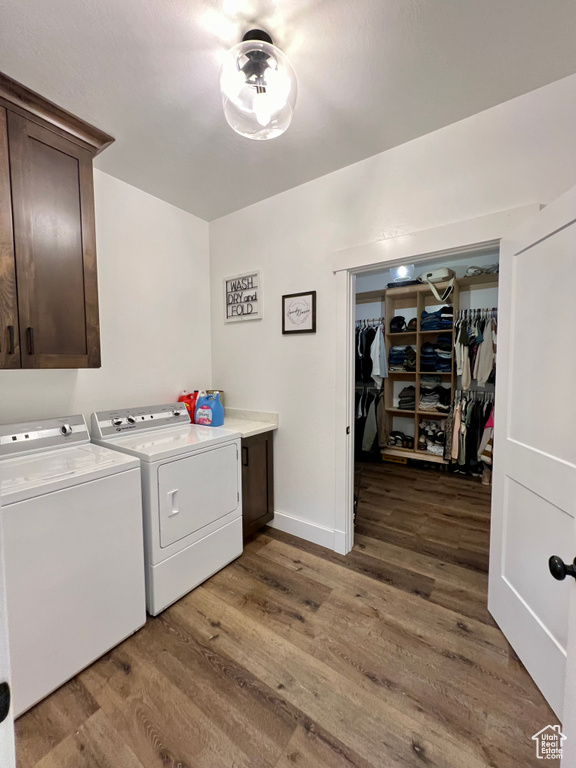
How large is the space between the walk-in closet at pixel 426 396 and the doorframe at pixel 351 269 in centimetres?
54

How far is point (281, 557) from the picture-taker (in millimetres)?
2141

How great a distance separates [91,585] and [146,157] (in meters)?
2.36

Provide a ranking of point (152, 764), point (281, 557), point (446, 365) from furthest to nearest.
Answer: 1. point (446, 365)
2. point (281, 557)
3. point (152, 764)

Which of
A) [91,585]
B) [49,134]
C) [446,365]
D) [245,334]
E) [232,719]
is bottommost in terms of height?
[232,719]

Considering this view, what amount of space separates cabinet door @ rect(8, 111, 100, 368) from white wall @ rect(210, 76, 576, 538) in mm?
1159

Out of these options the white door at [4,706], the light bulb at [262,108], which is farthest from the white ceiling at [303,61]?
the white door at [4,706]

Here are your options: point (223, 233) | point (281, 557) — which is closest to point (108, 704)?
point (281, 557)

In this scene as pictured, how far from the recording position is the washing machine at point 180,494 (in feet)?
5.33

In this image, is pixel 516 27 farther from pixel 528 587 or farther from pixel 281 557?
pixel 281 557

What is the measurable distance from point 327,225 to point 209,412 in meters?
1.57

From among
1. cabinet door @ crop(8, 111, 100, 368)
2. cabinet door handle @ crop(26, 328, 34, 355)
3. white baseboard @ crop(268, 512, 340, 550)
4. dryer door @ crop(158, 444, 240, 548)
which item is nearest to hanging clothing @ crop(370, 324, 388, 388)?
white baseboard @ crop(268, 512, 340, 550)

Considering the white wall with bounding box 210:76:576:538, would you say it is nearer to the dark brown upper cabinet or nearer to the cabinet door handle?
the dark brown upper cabinet

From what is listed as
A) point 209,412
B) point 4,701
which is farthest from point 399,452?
point 4,701

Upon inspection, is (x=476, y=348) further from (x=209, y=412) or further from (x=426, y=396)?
(x=209, y=412)
